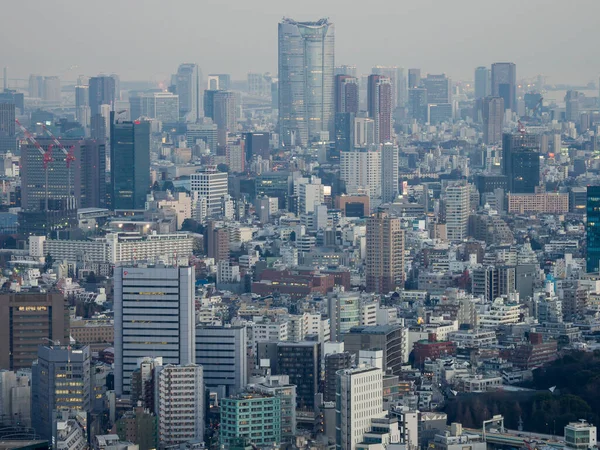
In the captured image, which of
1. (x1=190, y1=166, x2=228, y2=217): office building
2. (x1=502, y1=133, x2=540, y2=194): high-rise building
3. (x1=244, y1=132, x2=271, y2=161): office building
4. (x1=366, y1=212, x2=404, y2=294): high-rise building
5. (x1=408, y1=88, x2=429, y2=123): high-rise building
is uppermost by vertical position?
(x1=408, y1=88, x2=429, y2=123): high-rise building

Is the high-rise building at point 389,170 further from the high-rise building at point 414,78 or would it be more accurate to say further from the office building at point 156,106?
the high-rise building at point 414,78

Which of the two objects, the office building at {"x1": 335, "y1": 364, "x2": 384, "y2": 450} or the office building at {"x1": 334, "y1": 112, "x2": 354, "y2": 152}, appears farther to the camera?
the office building at {"x1": 334, "y1": 112, "x2": 354, "y2": 152}

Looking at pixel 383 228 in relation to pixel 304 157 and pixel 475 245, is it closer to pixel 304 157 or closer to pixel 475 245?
pixel 475 245

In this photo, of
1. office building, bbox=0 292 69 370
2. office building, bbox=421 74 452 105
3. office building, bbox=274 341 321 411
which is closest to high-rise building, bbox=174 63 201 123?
office building, bbox=421 74 452 105

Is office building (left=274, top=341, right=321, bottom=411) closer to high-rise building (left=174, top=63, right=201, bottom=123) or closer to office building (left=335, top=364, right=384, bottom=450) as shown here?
office building (left=335, top=364, right=384, bottom=450)

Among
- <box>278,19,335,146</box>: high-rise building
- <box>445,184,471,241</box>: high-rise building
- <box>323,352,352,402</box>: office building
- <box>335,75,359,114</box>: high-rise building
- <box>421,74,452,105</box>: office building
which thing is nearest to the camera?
<box>323,352,352,402</box>: office building

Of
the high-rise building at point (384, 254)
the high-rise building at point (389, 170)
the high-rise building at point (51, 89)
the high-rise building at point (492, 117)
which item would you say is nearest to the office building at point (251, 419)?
the high-rise building at point (384, 254)
